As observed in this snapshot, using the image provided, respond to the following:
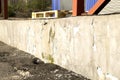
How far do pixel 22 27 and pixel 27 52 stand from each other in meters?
0.82

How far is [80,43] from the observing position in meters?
5.75

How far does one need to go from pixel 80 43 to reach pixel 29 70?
4.43ft

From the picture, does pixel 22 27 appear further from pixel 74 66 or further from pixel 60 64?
pixel 74 66

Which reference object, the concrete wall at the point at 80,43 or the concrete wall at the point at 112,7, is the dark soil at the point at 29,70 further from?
the concrete wall at the point at 112,7

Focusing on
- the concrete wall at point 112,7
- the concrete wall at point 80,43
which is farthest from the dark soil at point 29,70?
the concrete wall at point 112,7

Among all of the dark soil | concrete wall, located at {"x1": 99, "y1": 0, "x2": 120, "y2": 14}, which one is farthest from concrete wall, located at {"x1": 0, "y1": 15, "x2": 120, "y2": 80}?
concrete wall, located at {"x1": 99, "y1": 0, "x2": 120, "y2": 14}

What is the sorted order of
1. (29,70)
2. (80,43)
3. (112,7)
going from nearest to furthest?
(80,43) → (29,70) → (112,7)

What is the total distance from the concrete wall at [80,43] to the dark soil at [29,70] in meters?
0.16

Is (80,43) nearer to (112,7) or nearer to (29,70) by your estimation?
(29,70)

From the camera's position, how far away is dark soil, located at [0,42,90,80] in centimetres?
578

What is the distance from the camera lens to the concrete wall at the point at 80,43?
4668 millimetres

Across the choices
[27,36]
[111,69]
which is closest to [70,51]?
[111,69]

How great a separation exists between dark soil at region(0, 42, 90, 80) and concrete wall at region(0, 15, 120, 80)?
163 mm

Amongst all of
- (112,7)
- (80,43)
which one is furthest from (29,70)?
(112,7)
